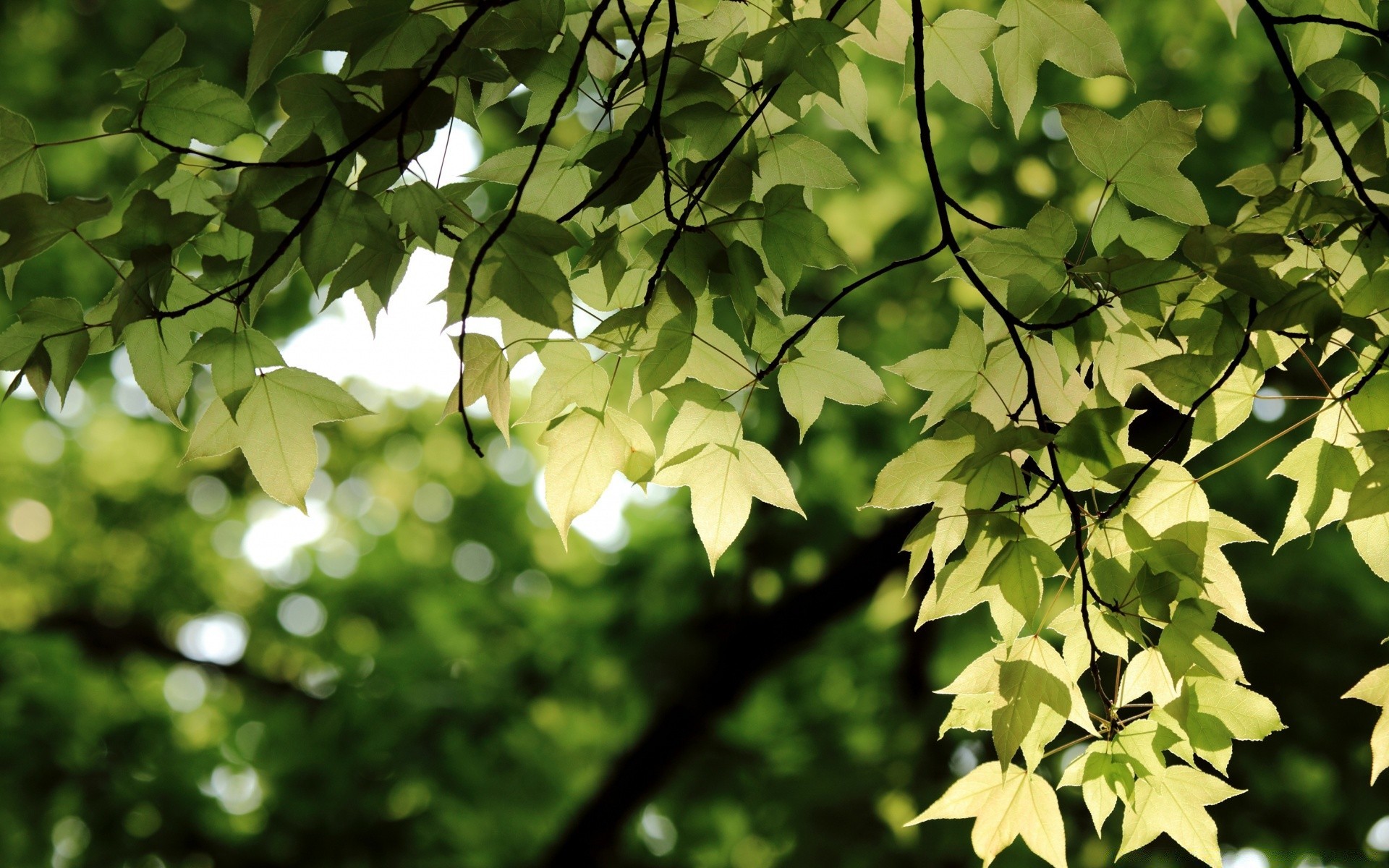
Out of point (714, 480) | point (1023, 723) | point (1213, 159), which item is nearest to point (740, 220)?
point (714, 480)

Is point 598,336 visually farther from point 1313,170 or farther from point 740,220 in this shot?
point 1313,170

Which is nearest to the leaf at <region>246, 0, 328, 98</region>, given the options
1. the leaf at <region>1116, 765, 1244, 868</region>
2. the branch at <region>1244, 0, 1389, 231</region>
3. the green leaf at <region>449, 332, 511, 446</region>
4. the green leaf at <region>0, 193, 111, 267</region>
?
the green leaf at <region>0, 193, 111, 267</region>

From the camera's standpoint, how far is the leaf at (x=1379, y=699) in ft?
3.22

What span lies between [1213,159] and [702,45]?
413 centimetres

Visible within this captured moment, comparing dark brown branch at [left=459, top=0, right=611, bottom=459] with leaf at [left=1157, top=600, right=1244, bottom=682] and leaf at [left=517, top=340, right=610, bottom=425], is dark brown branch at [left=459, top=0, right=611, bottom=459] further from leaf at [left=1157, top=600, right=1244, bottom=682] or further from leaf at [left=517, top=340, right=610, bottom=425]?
leaf at [left=1157, top=600, right=1244, bottom=682]

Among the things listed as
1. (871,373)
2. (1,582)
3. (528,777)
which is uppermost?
(871,373)

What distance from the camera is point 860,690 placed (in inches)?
204

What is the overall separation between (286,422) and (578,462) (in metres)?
0.31

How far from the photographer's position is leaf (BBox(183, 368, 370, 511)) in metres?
1.00

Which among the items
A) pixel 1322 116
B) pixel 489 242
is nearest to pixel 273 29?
pixel 489 242

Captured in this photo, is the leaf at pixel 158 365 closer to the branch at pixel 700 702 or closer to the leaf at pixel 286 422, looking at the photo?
the leaf at pixel 286 422

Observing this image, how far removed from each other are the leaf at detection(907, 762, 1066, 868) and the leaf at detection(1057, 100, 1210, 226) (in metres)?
0.62

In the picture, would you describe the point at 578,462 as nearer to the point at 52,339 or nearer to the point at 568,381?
the point at 568,381

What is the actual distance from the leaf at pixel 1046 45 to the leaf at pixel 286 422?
0.78 metres
